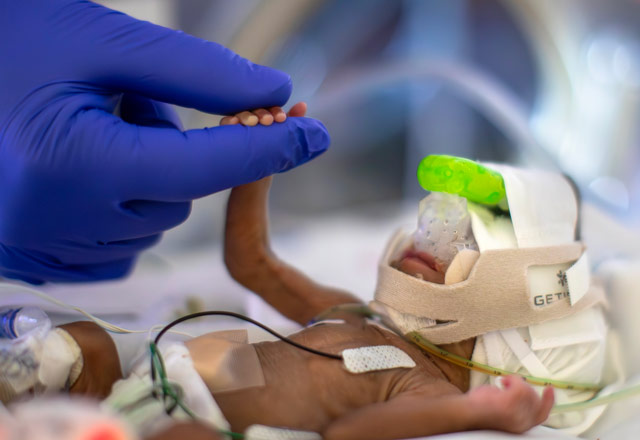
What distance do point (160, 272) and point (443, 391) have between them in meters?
1.03

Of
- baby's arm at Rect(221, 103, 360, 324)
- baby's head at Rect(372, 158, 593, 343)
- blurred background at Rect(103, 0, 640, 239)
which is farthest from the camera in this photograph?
blurred background at Rect(103, 0, 640, 239)

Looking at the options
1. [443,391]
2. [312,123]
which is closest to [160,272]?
[312,123]

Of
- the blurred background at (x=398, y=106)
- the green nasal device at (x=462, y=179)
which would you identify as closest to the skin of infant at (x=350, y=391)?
the green nasal device at (x=462, y=179)

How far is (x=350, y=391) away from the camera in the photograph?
37.9 inches

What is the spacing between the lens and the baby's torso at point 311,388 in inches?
36.3

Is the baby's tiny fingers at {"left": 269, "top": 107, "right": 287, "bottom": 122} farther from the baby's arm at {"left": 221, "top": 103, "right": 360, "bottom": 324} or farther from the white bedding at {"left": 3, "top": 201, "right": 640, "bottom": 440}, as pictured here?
the white bedding at {"left": 3, "top": 201, "right": 640, "bottom": 440}

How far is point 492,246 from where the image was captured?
105 cm

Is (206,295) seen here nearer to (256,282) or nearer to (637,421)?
(256,282)

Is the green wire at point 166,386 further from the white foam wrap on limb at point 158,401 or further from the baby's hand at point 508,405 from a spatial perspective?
the baby's hand at point 508,405

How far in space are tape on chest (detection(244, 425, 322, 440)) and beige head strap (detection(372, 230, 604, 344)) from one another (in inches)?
12.1

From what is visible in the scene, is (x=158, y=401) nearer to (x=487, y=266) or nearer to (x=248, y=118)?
(x=248, y=118)

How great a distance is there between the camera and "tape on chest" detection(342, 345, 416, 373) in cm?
98

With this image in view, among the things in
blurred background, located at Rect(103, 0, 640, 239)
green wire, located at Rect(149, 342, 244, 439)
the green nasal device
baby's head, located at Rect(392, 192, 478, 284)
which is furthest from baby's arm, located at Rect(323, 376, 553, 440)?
blurred background, located at Rect(103, 0, 640, 239)

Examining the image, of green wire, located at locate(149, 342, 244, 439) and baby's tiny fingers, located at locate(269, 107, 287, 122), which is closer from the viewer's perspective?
green wire, located at locate(149, 342, 244, 439)
